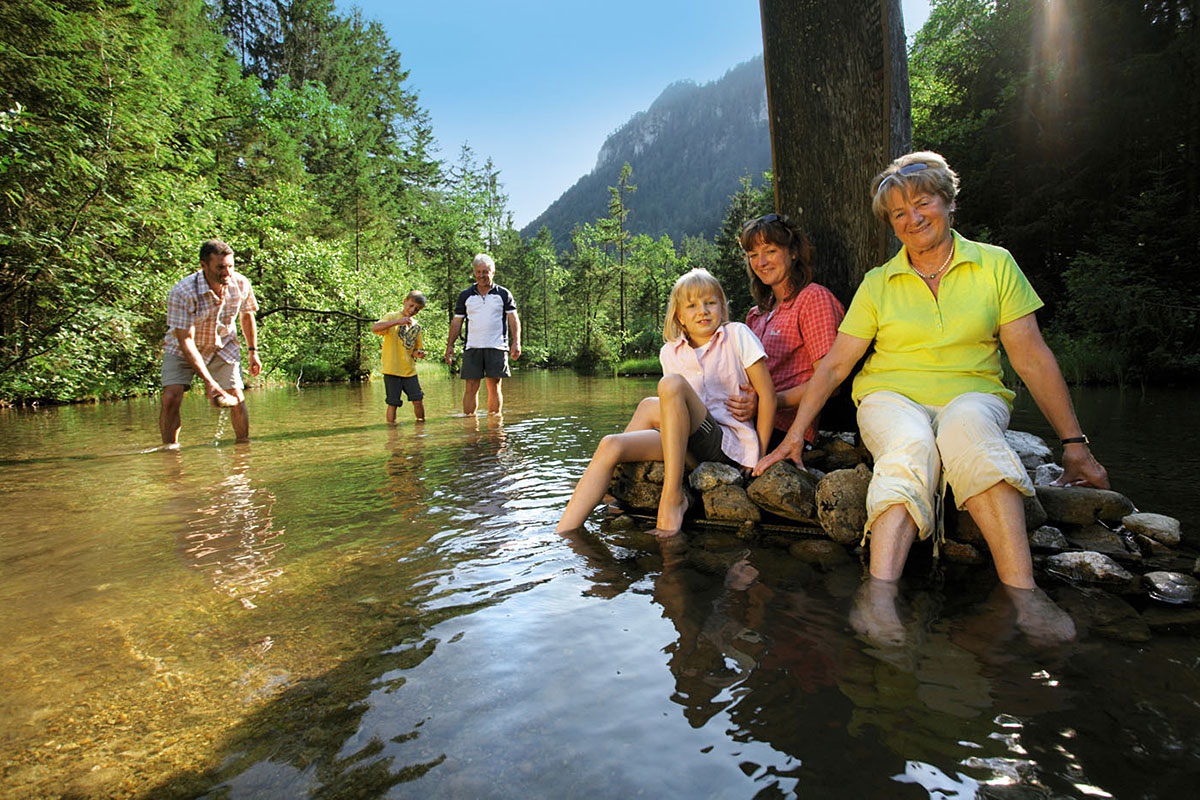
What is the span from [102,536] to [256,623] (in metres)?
1.86

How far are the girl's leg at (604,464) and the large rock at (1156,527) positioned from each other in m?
2.31

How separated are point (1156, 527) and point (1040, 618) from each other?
122 centimetres

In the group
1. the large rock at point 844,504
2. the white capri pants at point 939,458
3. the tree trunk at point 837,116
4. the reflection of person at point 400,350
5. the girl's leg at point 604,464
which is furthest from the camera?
the reflection of person at point 400,350

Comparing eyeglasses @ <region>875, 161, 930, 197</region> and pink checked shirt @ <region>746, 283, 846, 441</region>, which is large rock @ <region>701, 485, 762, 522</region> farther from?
eyeglasses @ <region>875, 161, 930, 197</region>

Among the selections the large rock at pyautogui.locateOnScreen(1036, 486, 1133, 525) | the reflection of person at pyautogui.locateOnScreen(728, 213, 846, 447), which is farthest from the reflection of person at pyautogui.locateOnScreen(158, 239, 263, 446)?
the large rock at pyautogui.locateOnScreen(1036, 486, 1133, 525)

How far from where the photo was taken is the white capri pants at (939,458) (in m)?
2.45

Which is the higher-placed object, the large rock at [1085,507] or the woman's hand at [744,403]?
the woman's hand at [744,403]

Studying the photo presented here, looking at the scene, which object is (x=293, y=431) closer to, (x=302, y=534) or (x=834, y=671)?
(x=302, y=534)

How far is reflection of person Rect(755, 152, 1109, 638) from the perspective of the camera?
249 centimetres

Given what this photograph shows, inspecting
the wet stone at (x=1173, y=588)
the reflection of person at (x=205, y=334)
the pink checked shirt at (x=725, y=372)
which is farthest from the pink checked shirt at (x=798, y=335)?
the reflection of person at (x=205, y=334)

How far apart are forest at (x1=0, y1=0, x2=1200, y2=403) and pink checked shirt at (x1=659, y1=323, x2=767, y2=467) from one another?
6911mm

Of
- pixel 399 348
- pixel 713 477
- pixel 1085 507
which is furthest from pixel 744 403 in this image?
pixel 399 348

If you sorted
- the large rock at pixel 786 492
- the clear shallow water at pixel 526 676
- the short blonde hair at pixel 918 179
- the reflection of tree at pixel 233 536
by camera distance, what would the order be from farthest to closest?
the large rock at pixel 786 492 → the short blonde hair at pixel 918 179 → the reflection of tree at pixel 233 536 → the clear shallow water at pixel 526 676

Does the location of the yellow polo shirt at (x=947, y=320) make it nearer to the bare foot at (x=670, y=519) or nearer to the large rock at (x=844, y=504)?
the large rock at (x=844, y=504)
